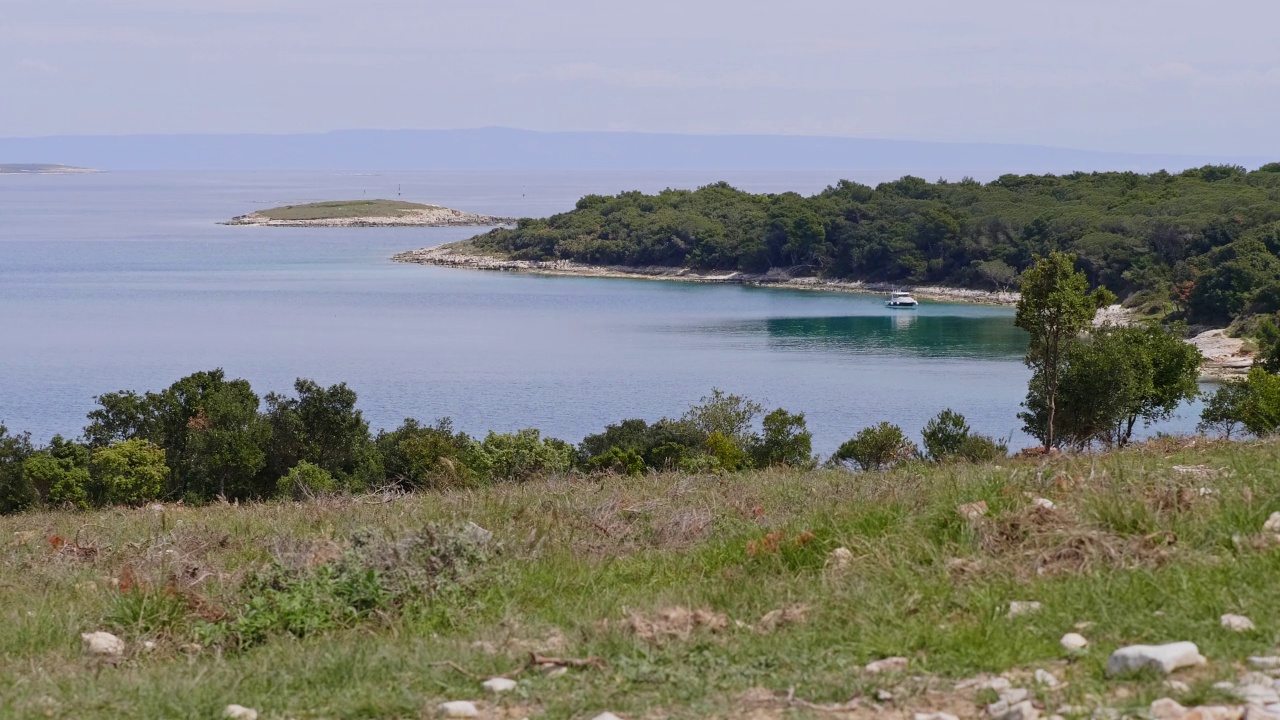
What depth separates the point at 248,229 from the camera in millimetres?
198125

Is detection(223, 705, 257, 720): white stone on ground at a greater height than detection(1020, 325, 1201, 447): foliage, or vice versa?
detection(223, 705, 257, 720): white stone on ground

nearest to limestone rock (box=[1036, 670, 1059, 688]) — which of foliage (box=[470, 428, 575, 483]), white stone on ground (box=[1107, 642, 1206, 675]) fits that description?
white stone on ground (box=[1107, 642, 1206, 675])

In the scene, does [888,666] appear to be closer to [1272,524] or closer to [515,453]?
[1272,524]

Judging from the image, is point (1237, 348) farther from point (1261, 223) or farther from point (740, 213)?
point (740, 213)

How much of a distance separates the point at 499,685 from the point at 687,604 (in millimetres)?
1308

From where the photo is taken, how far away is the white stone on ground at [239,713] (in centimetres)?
464

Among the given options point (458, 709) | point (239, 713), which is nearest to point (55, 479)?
point (239, 713)

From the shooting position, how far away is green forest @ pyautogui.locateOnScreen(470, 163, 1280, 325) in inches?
3716

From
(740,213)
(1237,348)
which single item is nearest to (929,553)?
(1237,348)

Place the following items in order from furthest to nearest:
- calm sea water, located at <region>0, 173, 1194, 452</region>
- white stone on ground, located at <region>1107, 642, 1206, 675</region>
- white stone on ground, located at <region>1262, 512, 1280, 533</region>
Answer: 1. calm sea water, located at <region>0, 173, 1194, 452</region>
2. white stone on ground, located at <region>1262, 512, 1280, 533</region>
3. white stone on ground, located at <region>1107, 642, 1206, 675</region>

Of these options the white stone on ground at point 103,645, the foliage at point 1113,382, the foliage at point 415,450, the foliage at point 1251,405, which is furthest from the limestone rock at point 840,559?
the foliage at point 1113,382

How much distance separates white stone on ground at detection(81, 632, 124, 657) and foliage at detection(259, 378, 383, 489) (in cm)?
2721

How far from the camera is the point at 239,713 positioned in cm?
467

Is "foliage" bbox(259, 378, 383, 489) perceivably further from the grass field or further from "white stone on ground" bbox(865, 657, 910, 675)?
"white stone on ground" bbox(865, 657, 910, 675)
